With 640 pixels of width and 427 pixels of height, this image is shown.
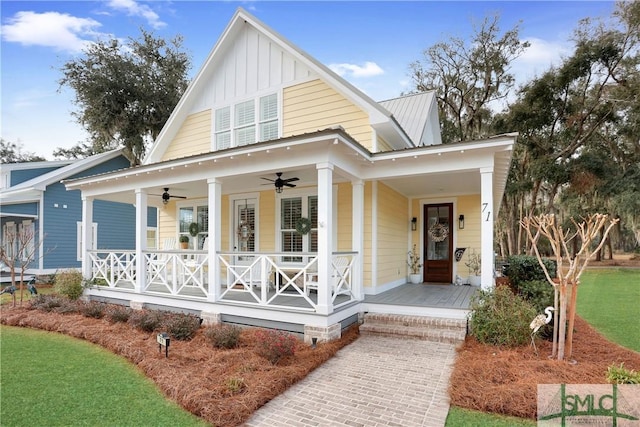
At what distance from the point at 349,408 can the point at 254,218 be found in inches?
263

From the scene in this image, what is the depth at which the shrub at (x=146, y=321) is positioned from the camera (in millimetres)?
6719

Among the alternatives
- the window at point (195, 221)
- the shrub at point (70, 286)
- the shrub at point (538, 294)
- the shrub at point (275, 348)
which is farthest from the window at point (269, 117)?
the shrub at point (538, 294)

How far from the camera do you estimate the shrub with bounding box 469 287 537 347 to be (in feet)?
17.6

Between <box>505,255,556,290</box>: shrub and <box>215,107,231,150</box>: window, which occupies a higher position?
<box>215,107,231,150</box>: window

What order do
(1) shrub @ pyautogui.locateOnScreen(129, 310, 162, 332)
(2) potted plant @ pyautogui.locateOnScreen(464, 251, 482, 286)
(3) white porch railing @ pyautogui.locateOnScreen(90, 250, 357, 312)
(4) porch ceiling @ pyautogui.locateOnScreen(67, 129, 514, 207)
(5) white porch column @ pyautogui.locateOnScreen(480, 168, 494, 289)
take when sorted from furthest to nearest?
(2) potted plant @ pyautogui.locateOnScreen(464, 251, 482, 286) → (1) shrub @ pyautogui.locateOnScreen(129, 310, 162, 332) → (3) white porch railing @ pyautogui.locateOnScreen(90, 250, 357, 312) → (5) white porch column @ pyautogui.locateOnScreen(480, 168, 494, 289) → (4) porch ceiling @ pyautogui.locateOnScreen(67, 129, 514, 207)

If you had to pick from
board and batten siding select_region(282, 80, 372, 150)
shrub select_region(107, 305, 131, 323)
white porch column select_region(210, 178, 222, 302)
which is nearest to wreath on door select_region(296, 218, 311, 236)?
white porch column select_region(210, 178, 222, 302)

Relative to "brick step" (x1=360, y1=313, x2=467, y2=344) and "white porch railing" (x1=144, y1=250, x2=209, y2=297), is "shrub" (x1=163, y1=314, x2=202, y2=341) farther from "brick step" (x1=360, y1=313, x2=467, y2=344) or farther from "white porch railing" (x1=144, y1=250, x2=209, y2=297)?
"brick step" (x1=360, y1=313, x2=467, y2=344)

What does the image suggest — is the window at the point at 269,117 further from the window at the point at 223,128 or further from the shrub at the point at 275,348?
the shrub at the point at 275,348

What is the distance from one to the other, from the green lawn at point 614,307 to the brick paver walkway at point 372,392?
12.7 feet

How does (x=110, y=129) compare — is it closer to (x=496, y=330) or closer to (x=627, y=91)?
(x=496, y=330)

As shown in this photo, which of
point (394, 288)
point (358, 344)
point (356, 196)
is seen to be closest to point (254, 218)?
point (356, 196)

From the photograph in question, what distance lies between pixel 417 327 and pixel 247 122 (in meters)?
7.10

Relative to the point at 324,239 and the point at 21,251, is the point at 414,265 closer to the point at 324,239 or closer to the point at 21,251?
the point at 324,239

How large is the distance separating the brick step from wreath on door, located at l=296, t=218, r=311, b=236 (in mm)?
2554
